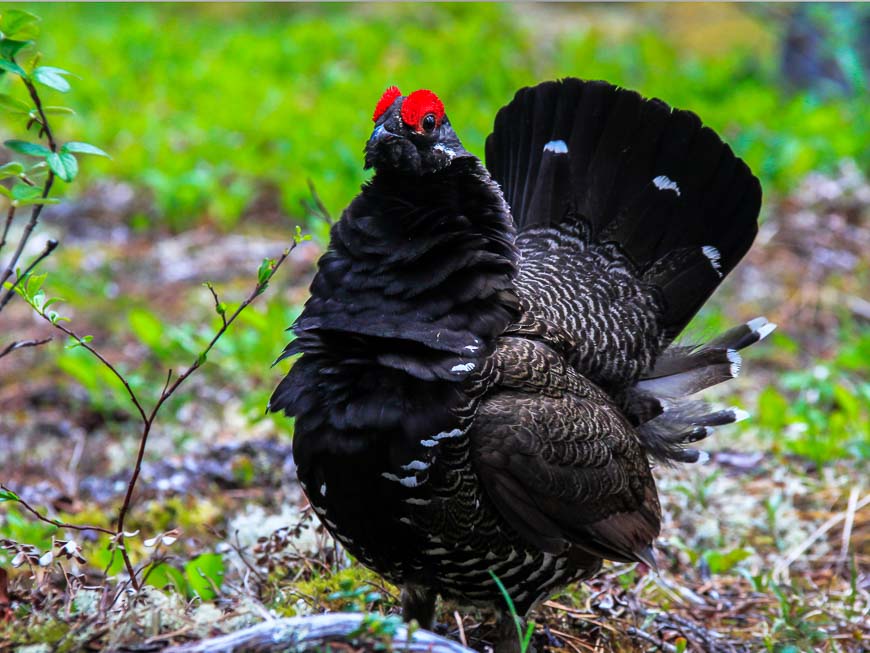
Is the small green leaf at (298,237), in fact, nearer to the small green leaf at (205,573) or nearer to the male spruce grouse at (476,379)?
the male spruce grouse at (476,379)

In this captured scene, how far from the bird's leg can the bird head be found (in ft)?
5.05

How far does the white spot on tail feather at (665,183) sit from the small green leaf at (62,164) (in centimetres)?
255

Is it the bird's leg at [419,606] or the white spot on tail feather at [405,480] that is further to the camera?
the bird's leg at [419,606]

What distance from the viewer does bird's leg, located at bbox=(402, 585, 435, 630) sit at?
3.81m

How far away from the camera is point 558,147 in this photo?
463cm

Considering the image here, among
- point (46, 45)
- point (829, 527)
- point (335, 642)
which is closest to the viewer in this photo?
point (335, 642)

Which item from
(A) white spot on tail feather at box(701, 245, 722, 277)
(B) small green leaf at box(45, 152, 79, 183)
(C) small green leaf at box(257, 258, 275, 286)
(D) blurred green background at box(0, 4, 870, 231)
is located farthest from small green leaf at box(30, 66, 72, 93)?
(D) blurred green background at box(0, 4, 870, 231)

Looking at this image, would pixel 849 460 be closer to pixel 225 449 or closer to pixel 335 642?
pixel 225 449

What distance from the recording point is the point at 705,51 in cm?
1468

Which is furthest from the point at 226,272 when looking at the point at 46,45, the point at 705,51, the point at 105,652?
the point at 705,51

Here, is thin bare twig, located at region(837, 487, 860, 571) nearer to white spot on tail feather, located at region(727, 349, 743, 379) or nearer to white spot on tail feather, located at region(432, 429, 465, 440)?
white spot on tail feather, located at region(727, 349, 743, 379)

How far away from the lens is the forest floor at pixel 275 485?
146 inches

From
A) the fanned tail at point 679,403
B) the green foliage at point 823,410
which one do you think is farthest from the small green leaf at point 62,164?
the green foliage at point 823,410

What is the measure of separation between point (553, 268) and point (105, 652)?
8.17ft
